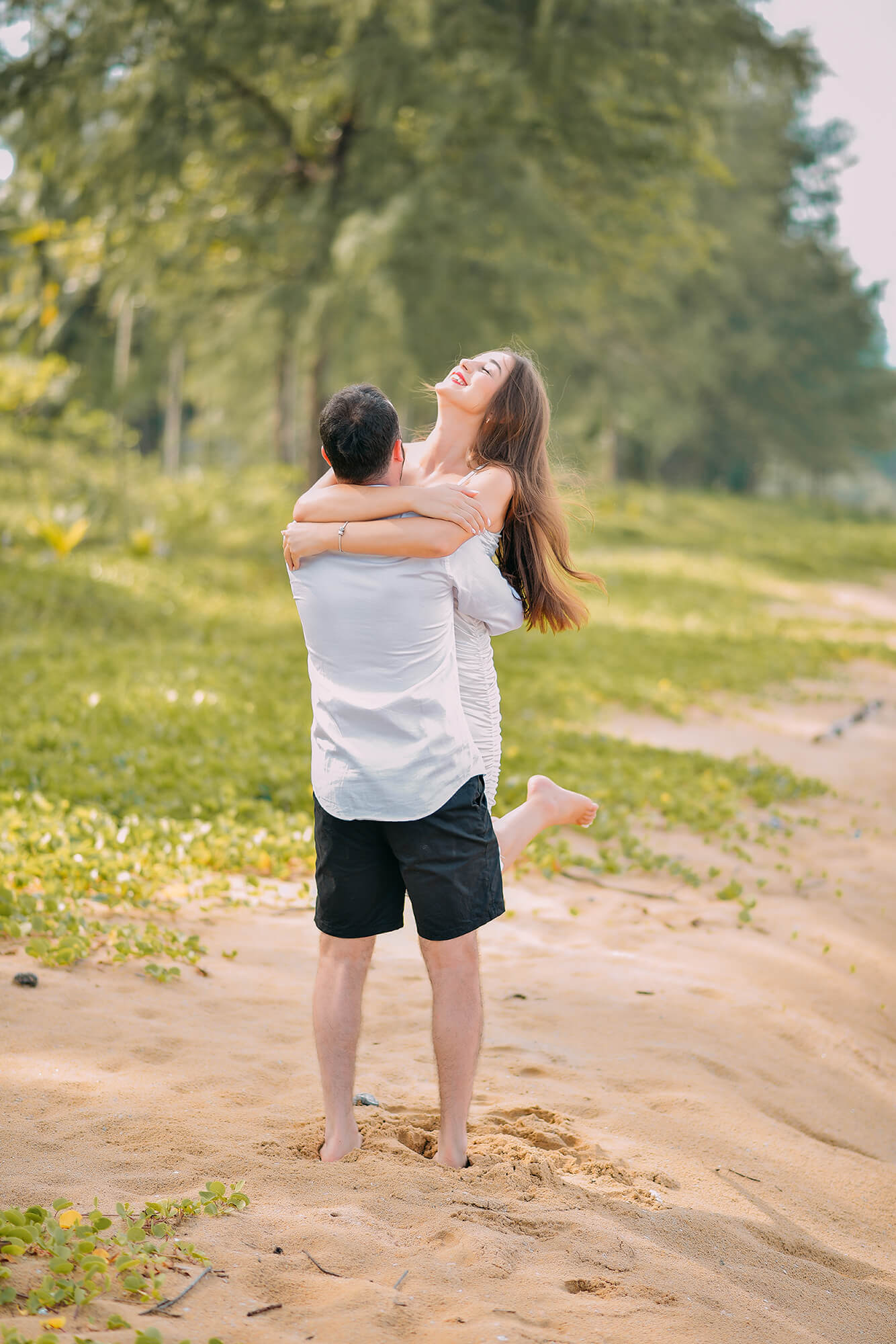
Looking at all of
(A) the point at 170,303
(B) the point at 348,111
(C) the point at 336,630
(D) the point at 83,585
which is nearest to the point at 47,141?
(A) the point at 170,303

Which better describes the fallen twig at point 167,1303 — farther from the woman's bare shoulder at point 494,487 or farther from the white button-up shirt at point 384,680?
the woman's bare shoulder at point 494,487

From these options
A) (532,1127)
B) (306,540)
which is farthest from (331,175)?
(532,1127)

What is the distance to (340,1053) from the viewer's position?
3131 mm

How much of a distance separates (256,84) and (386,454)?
12777 mm

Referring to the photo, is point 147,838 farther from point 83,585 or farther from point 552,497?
point 83,585

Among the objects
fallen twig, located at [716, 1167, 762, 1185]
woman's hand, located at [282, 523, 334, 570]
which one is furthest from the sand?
woman's hand, located at [282, 523, 334, 570]

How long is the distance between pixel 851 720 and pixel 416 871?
8.23 metres

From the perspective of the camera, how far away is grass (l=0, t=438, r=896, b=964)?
560cm

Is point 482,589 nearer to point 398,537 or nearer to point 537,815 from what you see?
point 398,537

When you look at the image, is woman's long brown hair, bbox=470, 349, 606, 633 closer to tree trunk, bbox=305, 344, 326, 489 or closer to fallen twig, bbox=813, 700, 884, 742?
fallen twig, bbox=813, 700, 884, 742

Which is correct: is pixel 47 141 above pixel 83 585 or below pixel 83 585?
above

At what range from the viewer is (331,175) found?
13867 millimetres

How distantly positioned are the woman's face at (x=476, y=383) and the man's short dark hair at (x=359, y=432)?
30cm

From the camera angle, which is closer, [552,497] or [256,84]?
[552,497]
